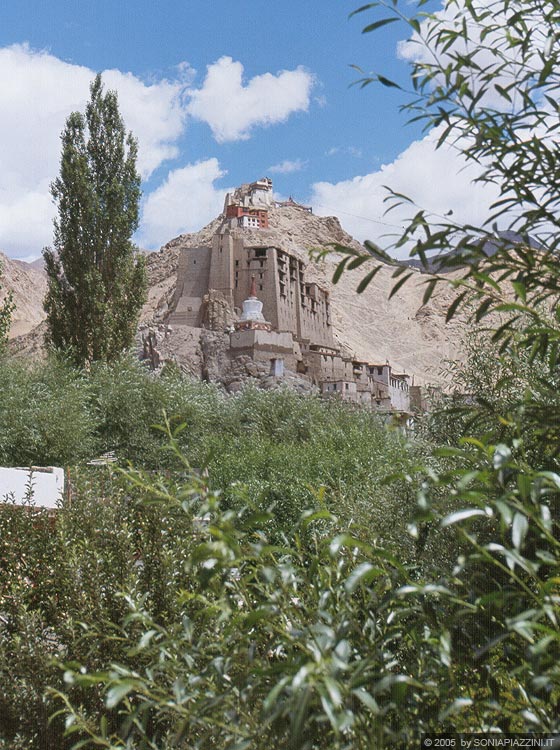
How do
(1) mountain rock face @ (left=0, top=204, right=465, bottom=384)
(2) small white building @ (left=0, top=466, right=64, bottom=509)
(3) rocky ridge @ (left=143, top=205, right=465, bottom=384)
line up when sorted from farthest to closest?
(3) rocky ridge @ (left=143, top=205, right=465, bottom=384) < (1) mountain rock face @ (left=0, top=204, right=465, bottom=384) < (2) small white building @ (left=0, top=466, right=64, bottom=509)

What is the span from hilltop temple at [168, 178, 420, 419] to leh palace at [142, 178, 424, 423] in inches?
1.6

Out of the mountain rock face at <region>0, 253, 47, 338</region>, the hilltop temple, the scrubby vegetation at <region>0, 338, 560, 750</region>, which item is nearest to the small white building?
the scrubby vegetation at <region>0, 338, 560, 750</region>

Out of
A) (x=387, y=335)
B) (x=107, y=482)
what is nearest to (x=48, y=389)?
(x=107, y=482)

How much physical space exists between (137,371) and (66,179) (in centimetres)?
504

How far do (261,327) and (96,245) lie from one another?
1210 centimetres

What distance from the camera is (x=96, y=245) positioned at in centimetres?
1736

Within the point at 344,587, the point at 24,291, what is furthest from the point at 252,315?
the point at 24,291

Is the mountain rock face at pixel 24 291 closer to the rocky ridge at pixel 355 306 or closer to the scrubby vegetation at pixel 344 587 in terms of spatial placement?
the rocky ridge at pixel 355 306

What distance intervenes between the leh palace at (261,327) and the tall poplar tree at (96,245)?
7.96 meters

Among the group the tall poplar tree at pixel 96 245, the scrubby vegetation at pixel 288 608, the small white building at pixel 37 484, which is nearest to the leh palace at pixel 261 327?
the tall poplar tree at pixel 96 245

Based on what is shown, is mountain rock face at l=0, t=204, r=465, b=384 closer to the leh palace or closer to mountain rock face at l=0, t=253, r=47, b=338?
mountain rock face at l=0, t=253, r=47, b=338

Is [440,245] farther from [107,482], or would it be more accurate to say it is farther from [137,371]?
[137,371]

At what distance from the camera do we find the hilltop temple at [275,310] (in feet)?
95.8

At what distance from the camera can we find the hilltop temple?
95.8 feet
